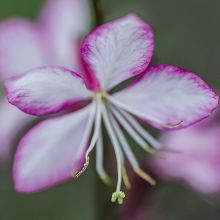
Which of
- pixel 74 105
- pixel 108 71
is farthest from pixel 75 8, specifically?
pixel 108 71

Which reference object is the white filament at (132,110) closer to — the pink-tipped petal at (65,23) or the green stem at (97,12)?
the green stem at (97,12)

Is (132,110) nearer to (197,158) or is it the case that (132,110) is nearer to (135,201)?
(135,201)

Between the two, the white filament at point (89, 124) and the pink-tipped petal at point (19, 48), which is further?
the pink-tipped petal at point (19, 48)

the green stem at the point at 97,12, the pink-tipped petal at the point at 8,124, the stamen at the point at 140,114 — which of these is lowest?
the pink-tipped petal at the point at 8,124

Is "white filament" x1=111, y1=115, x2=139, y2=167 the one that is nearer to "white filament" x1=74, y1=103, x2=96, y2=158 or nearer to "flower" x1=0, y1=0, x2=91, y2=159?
"white filament" x1=74, y1=103, x2=96, y2=158

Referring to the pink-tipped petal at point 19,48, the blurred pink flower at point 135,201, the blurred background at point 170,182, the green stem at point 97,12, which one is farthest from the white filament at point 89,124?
the blurred background at point 170,182

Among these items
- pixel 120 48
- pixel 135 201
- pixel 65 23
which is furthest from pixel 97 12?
pixel 65 23

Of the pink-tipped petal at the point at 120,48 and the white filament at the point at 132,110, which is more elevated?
the pink-tipped petal at the point at 120,48

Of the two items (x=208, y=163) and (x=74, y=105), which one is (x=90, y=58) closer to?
(x=74, y=105)
